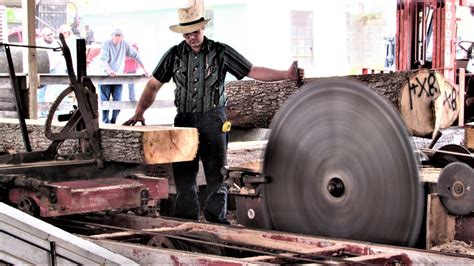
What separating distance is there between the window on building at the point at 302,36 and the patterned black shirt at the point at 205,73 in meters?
16.0

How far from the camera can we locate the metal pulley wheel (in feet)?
12.8

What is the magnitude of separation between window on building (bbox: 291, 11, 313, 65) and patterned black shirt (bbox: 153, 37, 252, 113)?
1602 cm

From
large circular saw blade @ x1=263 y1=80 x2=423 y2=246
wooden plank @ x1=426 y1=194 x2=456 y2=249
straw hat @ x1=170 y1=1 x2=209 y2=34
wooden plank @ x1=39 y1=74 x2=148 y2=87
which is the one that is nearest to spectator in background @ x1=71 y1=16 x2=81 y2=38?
wooden plank @ x1=39 y1=74 x2=148 y2=87

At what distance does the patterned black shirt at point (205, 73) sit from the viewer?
5.32 m

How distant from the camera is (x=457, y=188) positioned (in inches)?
156

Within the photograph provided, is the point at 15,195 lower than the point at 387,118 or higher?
lower

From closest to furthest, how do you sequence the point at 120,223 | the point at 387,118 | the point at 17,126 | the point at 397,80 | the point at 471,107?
the point at 387,118 → the point at 120,223 → the point at 397,80 → the point at 17,126 → the point at 471,107

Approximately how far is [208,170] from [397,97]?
164 centimetres

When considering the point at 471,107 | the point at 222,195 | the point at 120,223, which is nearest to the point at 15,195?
the point at 120,223

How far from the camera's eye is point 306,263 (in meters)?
3.37

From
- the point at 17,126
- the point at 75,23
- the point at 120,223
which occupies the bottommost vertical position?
the point at 120,223

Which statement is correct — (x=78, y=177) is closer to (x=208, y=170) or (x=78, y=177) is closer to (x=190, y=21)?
(x=208, y=170)

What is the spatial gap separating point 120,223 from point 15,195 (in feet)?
2.07

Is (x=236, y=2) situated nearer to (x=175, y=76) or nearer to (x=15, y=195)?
(x=175, y=76)
